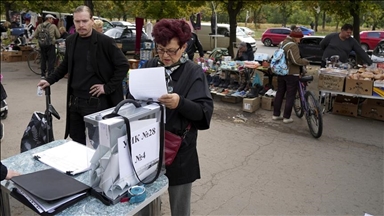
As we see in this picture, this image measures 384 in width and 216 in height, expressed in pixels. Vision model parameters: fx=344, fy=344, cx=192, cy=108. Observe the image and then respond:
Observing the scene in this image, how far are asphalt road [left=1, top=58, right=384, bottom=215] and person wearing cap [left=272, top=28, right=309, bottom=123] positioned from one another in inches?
8.7

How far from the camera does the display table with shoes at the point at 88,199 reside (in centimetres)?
164

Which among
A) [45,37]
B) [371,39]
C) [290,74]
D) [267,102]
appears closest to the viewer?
[290,74]

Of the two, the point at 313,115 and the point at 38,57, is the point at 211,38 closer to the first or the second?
the point at 38,57

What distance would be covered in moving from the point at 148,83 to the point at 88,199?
2.15 ft

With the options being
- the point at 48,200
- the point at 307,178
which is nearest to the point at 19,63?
the point at 307,178

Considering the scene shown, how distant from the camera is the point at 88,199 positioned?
1721mm

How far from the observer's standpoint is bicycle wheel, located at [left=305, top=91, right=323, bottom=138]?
535 centimetres

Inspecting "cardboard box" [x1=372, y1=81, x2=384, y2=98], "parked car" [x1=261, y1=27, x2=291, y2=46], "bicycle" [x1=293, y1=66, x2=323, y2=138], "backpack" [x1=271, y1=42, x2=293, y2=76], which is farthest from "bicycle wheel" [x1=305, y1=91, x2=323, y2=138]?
"parked car" [x1=261, y1=27, x2=291, y2=46]

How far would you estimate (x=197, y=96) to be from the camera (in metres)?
2.00

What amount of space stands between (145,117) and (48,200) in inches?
23.0

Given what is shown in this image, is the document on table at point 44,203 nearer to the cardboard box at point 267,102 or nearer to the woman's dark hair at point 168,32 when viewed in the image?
the woman's dark hair at point 168,32

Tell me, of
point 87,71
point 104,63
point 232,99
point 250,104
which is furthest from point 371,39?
point 87,71

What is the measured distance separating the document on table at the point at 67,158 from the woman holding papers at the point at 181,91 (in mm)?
516

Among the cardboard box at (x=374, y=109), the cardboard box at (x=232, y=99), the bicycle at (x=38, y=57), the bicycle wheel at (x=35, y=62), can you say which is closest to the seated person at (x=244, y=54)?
the cardboard box at (x=232, y=99)
